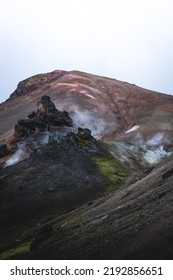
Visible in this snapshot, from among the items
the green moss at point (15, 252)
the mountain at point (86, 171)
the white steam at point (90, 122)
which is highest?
the white steam at point (90, 122)

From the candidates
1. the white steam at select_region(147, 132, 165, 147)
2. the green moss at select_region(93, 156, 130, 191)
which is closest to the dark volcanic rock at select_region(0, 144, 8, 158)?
the green moss at select_region(93, 156, 130, 191)

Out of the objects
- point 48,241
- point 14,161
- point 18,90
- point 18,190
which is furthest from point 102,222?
point 18,90

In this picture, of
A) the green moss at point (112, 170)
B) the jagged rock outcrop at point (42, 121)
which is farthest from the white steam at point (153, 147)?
the jagged rock outcrop at point (42, 121)

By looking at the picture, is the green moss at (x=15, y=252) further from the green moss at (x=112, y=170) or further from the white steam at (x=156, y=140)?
the white steam at (x=156, y=140)

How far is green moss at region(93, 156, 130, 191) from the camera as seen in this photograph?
9096 centimetres

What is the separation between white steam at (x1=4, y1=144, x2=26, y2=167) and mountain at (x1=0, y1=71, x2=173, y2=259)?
0.76 ft

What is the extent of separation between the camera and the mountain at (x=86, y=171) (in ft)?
131

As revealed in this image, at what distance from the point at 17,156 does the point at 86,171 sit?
1779 cm

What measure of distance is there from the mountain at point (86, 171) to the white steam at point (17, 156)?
0.23 m

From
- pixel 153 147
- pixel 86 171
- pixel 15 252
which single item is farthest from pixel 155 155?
pixel 15 252

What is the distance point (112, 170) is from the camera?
96750 mm

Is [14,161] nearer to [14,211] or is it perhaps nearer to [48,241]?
[14,211]

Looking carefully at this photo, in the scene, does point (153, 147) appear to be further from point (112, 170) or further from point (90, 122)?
point (112, 170)
